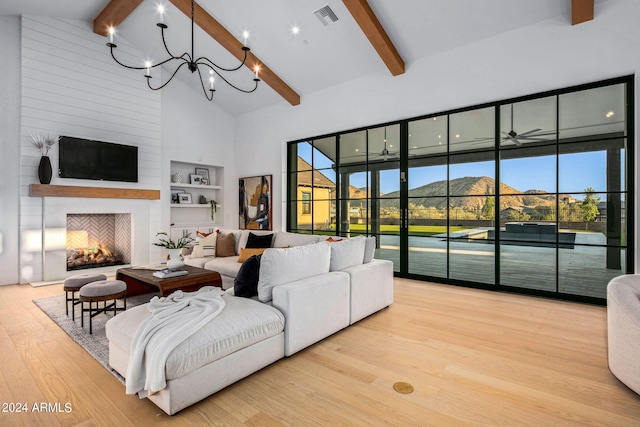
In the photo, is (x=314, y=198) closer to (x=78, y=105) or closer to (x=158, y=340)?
(x=78, y=105)

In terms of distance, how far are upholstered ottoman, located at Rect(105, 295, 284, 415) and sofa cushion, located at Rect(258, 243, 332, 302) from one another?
6.3 inches

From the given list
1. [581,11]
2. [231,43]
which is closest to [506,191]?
[581,11]

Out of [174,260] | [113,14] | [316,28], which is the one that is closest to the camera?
[174,260]

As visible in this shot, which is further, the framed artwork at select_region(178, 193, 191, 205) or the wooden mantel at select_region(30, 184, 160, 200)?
the framed artwork at select_region(178, 193, 191, 205)

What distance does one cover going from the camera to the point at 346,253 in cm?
333

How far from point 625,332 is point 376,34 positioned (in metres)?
4.02

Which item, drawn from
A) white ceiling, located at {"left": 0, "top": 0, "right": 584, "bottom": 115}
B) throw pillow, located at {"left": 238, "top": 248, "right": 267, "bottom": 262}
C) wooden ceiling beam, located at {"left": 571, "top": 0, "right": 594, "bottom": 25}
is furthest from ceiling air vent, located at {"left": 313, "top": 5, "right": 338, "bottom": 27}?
throw pillow, located at {"left": 238, "top": 248, "right": 267, "bottom": 262}

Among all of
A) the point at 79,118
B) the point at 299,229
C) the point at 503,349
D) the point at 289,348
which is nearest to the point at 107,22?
the point at 79,118

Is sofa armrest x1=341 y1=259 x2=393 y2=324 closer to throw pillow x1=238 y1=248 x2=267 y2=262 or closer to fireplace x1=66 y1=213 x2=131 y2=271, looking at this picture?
throw pillow x1=238 y1=248 x2=267 y2=262

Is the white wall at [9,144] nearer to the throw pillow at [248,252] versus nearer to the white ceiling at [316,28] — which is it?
the white ceiling at [316,28]

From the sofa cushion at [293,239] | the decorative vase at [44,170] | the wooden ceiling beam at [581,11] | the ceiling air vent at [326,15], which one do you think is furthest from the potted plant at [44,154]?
the wooden ceiling beam at [581,11]

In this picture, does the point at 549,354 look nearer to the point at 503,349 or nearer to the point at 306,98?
the point at 503,349

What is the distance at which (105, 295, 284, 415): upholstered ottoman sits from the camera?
1809 mm

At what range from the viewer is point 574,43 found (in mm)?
3801
